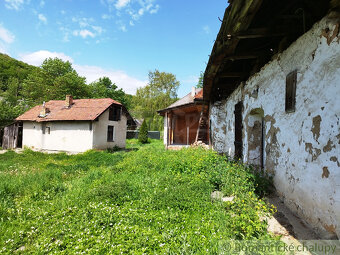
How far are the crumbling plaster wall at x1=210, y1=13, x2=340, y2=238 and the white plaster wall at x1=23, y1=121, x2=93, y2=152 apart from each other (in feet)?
44.4

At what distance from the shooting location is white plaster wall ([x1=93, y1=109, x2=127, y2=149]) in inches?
571

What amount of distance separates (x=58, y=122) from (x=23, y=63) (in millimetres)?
46378

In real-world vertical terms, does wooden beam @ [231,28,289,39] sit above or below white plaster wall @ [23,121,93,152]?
above

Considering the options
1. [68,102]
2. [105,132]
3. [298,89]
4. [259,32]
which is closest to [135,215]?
[298,89]

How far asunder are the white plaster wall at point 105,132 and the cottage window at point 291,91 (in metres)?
13.8

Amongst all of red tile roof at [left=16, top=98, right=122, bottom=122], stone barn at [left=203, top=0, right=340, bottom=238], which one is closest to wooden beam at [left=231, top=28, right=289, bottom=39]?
stone barn at [left=203, top=0, right=340, bottom=238]

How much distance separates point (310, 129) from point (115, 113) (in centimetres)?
1606

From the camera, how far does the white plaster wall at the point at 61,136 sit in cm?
1428

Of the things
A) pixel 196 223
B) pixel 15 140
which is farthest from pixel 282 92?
pixel 15 140

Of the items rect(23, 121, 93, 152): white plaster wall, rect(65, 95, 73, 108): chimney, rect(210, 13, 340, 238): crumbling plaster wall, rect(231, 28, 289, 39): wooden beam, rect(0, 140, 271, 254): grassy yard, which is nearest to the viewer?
rect(210, 13, 340, 238): crumbling plaster wall

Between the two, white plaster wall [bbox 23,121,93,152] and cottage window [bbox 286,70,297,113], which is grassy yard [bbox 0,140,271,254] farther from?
white plaster wall [bbox 23,121,93,152]

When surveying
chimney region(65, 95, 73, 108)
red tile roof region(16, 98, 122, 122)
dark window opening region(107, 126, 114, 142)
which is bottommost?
dark window opening region(107, 126, 114, 142)

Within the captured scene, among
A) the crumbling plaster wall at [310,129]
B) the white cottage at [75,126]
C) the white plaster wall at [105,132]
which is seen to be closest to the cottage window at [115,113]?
the white cottage at [75,126]

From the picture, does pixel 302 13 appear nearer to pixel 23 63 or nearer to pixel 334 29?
pixel 334 29
